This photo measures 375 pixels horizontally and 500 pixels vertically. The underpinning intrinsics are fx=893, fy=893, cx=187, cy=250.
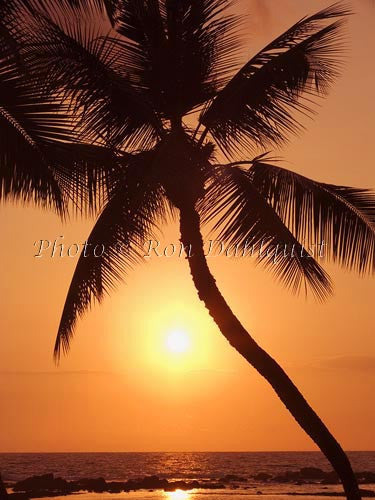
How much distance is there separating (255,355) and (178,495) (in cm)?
3537

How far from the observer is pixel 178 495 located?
151ft

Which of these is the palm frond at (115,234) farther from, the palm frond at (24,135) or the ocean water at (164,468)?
the ocean water at (164,468)

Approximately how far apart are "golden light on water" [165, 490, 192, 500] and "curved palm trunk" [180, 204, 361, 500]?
32.2 meters

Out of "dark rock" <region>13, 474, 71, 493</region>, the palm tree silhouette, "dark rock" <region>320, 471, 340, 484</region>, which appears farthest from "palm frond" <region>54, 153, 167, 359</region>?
"dark rock" <region>320, 471, 340, 484</region>

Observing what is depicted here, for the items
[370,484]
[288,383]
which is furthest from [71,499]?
[288,383]

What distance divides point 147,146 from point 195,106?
95cm

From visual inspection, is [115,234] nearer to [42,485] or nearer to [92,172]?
[92,172]

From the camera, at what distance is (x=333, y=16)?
12.9 m

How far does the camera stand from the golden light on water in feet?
143

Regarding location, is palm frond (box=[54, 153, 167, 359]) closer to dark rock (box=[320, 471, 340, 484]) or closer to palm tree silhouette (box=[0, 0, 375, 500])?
palm tree silhouette (box=[0, 0, 375, 500])

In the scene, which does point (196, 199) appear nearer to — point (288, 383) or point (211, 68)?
point (211, 68)

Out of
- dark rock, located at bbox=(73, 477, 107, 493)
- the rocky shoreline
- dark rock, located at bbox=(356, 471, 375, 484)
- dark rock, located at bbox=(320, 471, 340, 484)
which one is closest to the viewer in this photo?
the rocky shoreline

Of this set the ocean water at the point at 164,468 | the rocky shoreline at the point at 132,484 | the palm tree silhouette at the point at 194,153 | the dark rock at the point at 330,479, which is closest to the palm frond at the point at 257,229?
the palm tree silhouette at the point at 194,153

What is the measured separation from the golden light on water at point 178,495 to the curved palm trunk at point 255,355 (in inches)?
1269
